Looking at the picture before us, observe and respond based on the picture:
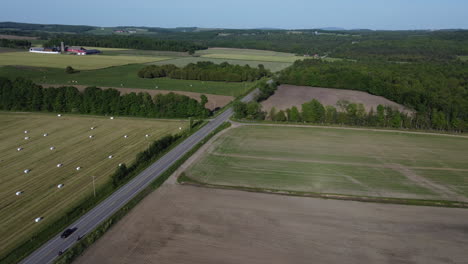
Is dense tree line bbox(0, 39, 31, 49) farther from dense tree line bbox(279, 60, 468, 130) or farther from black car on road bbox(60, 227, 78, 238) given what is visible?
black car on road bbox(60, 227, 78, 238)

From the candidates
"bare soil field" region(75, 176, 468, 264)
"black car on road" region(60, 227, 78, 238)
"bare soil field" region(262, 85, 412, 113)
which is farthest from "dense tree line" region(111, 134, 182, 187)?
"bare soil field" region(262, 85, 412, 113)

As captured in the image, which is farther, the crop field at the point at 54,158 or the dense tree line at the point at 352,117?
the dense tree line at the point at 352,117

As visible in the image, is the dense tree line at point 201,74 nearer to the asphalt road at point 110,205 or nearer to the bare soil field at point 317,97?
the bare soil field at point 317,97

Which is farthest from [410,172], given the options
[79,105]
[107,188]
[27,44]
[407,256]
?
[27,44]

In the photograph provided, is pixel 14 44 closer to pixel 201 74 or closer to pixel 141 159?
pixel 201 74

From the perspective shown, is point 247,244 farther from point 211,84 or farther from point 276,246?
point 211,84

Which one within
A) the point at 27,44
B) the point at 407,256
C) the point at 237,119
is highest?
the point at 27,44

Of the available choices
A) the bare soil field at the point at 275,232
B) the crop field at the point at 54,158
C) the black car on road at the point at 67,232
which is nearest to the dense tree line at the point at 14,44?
the crop field at the point at 54,158
